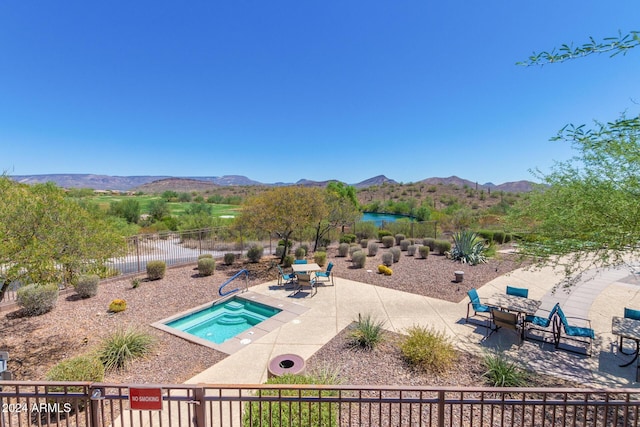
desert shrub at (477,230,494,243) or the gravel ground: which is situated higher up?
desert shrub at (477,230,494,243)

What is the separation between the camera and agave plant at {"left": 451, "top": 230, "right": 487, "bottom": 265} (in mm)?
14617

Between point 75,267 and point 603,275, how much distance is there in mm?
17568

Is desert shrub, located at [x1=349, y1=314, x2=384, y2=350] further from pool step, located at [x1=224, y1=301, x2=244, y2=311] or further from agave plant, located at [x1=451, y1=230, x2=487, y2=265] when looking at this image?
agave plant, located at [x1=451, y1=230, x2=487, y2=265]

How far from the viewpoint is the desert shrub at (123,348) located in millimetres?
5777

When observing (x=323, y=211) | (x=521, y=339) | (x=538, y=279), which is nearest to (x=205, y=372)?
(x=521, y=339)

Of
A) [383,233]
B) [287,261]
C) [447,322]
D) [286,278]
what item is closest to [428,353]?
[447,322]

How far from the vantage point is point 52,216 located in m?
5.53

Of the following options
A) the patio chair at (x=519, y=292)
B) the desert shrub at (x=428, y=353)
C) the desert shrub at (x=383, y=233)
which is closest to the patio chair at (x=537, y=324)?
the patio chair at (x=519, y=292)

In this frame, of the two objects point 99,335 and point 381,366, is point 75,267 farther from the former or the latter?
point 381,366

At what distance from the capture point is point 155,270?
11.6m

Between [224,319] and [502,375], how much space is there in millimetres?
7241

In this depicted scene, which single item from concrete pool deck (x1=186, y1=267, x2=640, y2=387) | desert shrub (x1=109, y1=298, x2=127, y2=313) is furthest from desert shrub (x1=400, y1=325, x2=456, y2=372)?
desert shrub (x1=109, y1=298, x2=127, y2=313)

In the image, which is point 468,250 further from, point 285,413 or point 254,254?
point 285,413

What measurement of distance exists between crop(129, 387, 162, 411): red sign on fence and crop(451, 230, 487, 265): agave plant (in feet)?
47.7
